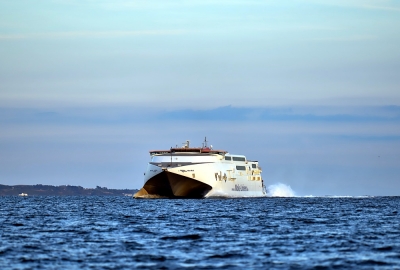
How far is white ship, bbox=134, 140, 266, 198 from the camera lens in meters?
120

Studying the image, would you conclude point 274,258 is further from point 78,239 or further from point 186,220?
point 186,220

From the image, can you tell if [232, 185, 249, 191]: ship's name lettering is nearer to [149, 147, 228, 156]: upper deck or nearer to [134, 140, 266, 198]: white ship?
[134, 140, 266, 198]: white ship

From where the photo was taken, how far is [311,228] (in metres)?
54.1

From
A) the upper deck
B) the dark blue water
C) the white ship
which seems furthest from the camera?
the upper deck

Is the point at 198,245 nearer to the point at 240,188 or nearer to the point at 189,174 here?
the point at 189,174

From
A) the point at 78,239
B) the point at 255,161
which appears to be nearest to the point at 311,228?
the point at 78,239

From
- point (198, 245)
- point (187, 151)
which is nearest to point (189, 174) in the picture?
point (187, 151)

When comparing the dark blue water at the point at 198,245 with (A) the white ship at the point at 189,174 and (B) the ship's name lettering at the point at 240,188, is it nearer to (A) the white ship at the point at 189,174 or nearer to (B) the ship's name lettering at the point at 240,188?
(A) the white ship at the point at 189,174

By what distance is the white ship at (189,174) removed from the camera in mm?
119938

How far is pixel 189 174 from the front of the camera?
120 meters

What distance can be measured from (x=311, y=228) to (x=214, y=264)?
21.2 metres

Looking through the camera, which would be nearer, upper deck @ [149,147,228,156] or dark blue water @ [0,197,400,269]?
dark blue water @ [0,197,400,269]

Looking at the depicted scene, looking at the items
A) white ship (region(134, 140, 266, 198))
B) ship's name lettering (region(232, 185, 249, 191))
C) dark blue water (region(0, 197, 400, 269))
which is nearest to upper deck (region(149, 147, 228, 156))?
white ship (region(134, 140, 266, 198))

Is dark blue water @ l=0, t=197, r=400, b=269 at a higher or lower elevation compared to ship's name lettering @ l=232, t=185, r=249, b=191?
lower
